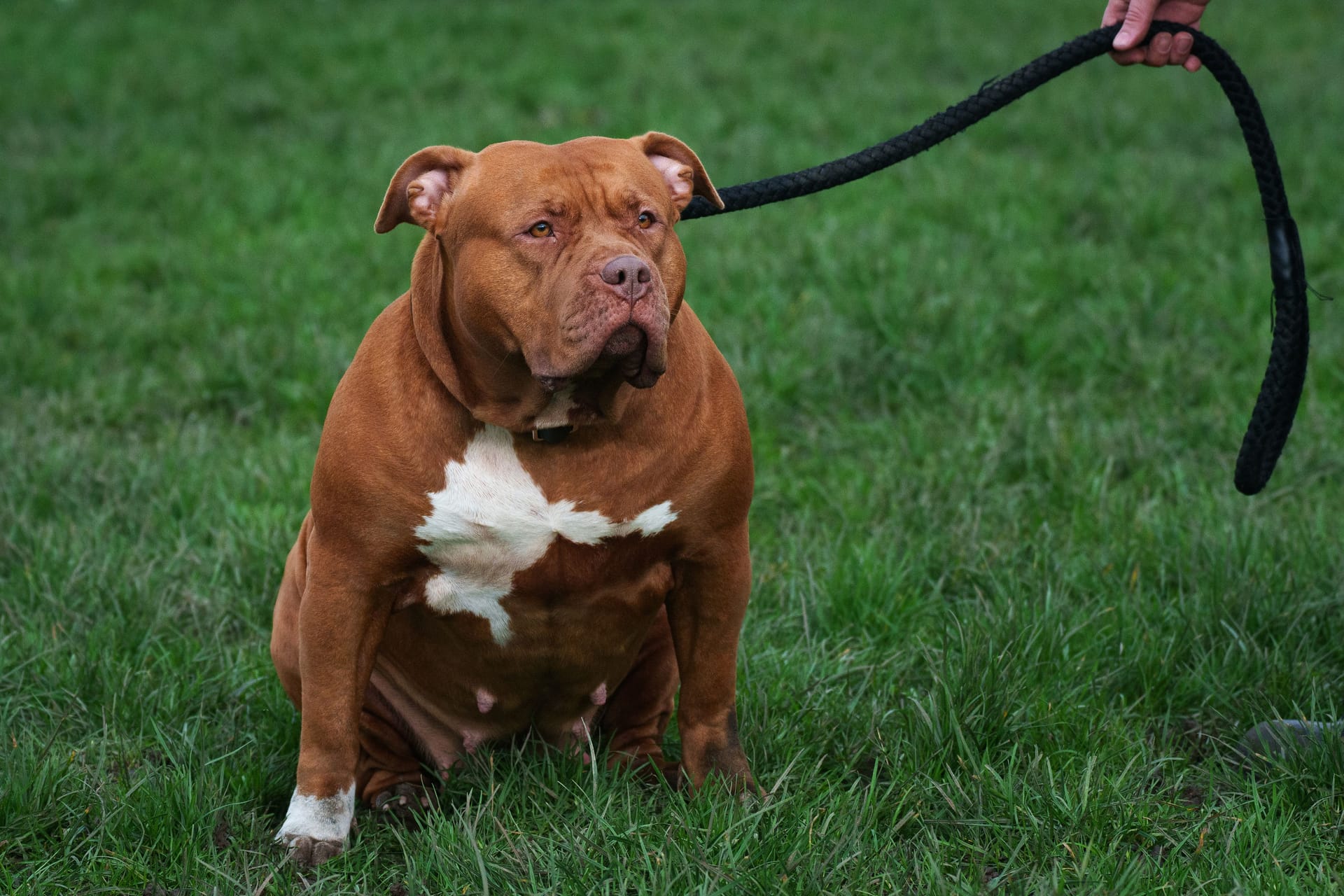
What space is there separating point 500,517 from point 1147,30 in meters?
1.72

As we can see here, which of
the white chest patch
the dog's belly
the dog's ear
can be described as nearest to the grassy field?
→ the dog's belly

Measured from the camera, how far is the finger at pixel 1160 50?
9.83ft

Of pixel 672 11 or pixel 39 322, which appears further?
pixel 672 11

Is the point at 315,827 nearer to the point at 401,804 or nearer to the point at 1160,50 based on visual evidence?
the point at 401,804

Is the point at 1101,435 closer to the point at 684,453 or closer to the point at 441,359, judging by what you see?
the point at 684,453

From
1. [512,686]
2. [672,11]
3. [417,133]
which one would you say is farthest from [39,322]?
[672,11]

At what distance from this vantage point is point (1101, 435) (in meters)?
4.41

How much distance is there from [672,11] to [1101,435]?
690 centimetres

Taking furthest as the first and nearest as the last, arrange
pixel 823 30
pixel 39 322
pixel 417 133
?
pixel 823 30
pixel 417 133
pixel 39 322

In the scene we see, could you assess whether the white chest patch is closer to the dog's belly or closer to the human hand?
the dog's belly

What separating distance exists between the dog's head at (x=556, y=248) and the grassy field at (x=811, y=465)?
0.83 m

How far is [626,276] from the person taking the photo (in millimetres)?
2291

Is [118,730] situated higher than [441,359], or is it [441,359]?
[441,359]

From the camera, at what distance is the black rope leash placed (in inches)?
117
